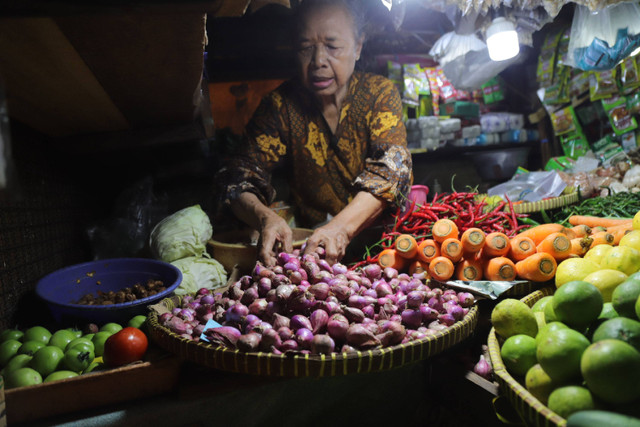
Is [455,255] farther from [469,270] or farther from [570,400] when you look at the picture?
[570,400]

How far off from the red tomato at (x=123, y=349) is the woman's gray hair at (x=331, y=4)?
1995mm

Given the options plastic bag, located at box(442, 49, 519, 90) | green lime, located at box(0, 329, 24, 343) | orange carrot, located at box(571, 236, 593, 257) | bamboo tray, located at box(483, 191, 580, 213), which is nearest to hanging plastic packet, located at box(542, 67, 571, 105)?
plastic bag, located at box(442, 49, 519, 90)

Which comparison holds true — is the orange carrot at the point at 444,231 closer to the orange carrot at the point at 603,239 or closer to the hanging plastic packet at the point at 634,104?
the orange carrot at the point at 603,239

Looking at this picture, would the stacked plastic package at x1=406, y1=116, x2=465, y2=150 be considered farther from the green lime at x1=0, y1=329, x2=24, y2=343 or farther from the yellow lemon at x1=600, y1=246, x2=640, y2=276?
the green lime at x1=0, y1=329, x2=24, y2=343

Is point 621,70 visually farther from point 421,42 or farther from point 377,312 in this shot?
point 377,312

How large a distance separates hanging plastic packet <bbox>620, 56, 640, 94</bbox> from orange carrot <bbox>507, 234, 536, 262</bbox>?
127 inches

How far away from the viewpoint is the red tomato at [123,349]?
122cm

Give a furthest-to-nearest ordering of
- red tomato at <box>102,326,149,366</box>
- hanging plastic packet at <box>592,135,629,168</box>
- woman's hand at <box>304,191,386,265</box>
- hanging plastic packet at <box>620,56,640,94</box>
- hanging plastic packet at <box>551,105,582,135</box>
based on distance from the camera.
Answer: hanging plastic packet at <box>551,105,582,135</box>, hanging plastic packet at <box>592,135,629,168</box>, hanging plastic packet at <box>620,56,640,94</box>, woman's hand at <box>304,191,386,265</box>, red tomato at <box>102,326,149,366</box>

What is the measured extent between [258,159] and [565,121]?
3.79 meters

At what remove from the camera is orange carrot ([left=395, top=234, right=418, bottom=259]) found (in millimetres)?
1709

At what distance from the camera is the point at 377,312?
1.31 m

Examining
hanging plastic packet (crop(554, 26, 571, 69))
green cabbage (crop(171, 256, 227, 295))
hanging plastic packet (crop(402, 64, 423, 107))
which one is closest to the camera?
green cabbage (crop(171, 256, 227, 295))

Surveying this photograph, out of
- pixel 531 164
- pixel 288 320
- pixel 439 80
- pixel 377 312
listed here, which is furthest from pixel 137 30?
pixel 531 164

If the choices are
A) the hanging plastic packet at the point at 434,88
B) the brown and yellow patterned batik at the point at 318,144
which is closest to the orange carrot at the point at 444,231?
the brown and yellow patterned batik at the point at 318,144
